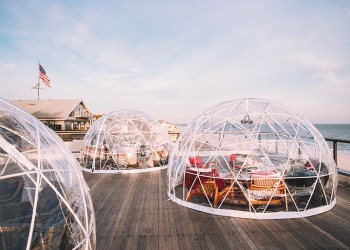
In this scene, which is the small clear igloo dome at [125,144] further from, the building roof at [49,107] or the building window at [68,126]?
the building window at [68,126]

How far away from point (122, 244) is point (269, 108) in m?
5.66

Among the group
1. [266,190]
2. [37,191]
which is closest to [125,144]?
[266,190]

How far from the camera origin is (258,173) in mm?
6547

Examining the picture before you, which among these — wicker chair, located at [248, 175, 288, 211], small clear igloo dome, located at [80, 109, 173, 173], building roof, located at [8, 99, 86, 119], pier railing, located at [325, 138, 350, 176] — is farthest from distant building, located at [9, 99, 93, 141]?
pier railing, located at [325, 138, 350, 176]

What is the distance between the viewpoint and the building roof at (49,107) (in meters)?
25.1

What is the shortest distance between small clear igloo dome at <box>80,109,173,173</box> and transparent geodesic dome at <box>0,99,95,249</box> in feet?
25.1

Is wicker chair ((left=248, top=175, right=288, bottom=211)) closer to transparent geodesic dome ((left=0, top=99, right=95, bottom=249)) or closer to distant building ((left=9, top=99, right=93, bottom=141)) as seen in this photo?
transparent geodesic dome ((left=0, top=99, right=95, bottom=249))

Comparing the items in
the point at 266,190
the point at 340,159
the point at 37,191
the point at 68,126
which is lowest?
the point at 340,159

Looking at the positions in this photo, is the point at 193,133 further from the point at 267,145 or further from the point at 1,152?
the point at 1,152

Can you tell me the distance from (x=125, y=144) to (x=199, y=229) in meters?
7.91

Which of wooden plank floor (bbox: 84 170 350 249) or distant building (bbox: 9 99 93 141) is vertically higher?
distant building (bbox: 9 99 93 141)

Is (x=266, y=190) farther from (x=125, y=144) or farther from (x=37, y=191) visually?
(x=125, y=144)

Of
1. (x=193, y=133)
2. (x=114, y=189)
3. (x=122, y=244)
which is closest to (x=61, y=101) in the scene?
(x=114, y=189)

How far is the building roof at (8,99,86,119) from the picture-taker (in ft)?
82.2
